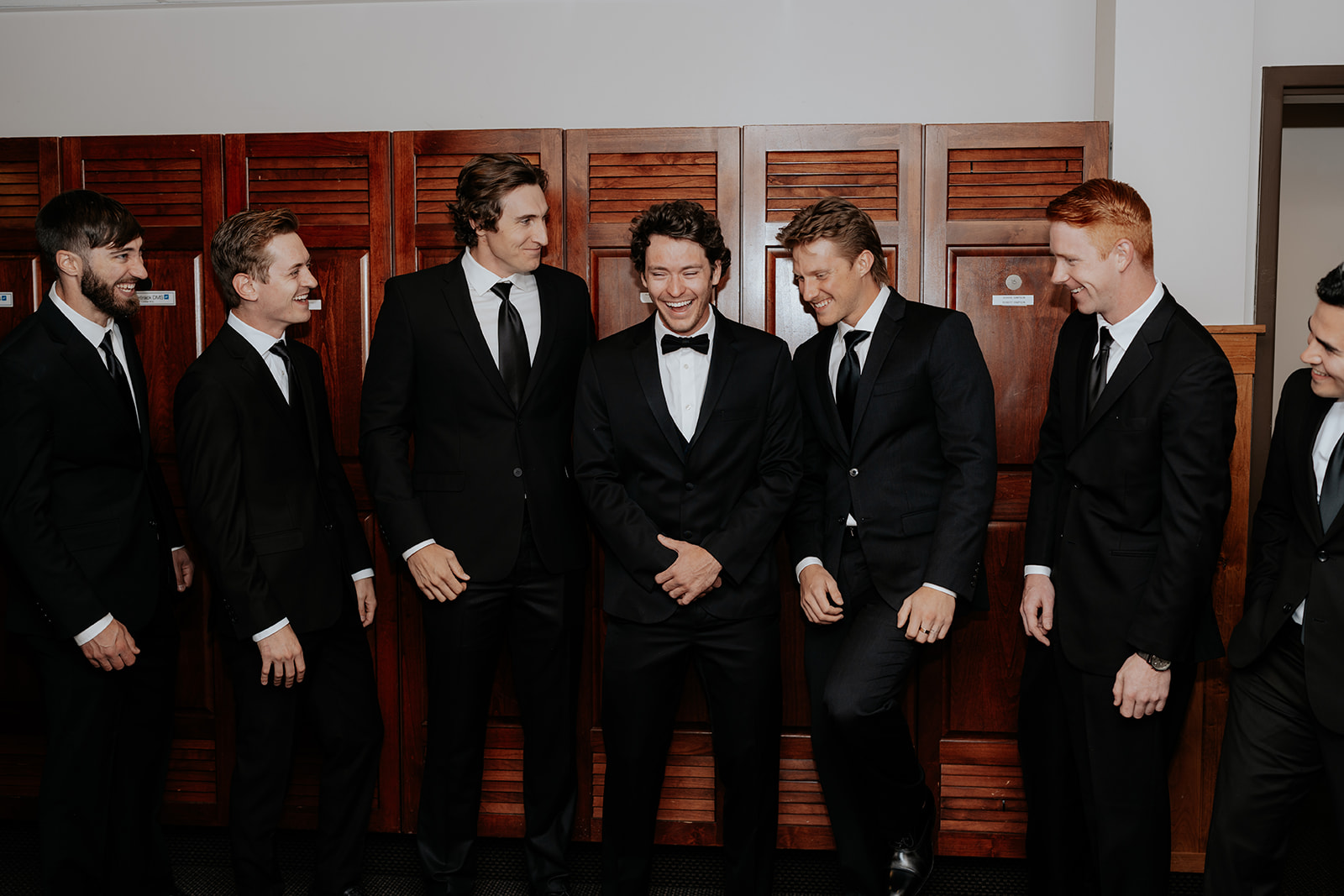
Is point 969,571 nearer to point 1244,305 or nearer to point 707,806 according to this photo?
point 707,806

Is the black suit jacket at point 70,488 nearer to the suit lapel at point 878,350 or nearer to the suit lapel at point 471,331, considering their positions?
the suit lapel at point 471,331

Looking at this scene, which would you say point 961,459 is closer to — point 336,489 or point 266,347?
point 336,489

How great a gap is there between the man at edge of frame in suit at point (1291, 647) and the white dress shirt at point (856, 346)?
82 cm

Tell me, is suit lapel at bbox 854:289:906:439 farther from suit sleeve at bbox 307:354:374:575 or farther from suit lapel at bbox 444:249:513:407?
suit sleeve at bbox 307:354:374:575

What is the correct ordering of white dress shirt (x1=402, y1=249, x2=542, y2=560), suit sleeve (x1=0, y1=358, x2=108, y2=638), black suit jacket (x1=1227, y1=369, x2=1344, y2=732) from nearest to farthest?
black suit jacket (x1=1227, y1=369, x2=1344, y2=732) < suit sleeve (x1=0, y1=358, x2=108, y2=638) < white dress shirt (x1=402, y1=249, x2=542, y2=560)

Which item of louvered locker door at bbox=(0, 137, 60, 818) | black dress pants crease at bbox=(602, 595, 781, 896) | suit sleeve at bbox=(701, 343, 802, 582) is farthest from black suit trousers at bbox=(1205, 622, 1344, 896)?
louvered locker door at bbox=(0, 137, 60, 818)

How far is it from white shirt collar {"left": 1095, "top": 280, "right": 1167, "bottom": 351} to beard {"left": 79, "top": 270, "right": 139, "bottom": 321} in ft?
9.28

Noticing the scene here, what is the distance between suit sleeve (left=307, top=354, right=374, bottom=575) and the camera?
8.81 ft

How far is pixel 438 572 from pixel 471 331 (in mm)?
712

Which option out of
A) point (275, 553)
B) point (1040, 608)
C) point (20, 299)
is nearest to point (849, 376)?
point (1040, 608)

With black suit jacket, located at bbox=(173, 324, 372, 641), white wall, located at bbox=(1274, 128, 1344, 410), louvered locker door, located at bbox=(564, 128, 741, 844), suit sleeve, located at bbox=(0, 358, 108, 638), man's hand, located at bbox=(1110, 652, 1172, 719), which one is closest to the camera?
man's hand, located at bbox=(1110, 652, 1172, 719)

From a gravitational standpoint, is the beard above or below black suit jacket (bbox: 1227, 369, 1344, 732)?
above

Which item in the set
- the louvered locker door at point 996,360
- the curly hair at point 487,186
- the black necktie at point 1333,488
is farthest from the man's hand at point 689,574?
the black necktie at point 1333,488

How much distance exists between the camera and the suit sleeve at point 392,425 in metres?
2.51
